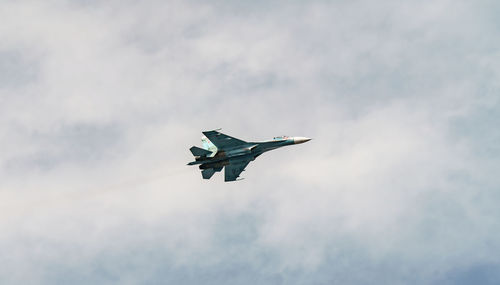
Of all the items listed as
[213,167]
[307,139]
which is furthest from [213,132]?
[307,139]

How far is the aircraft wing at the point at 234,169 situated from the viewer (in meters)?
122

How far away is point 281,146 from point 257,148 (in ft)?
14.5

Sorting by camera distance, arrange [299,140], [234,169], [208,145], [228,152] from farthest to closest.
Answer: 1. [208,145]
2. [234,169]
3. [299,140]
4. [228,152]

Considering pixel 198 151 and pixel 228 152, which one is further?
pixel 228 152

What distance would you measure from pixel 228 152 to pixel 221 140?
9.84 feet

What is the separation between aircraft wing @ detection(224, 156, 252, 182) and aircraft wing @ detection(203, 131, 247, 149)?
145 inches

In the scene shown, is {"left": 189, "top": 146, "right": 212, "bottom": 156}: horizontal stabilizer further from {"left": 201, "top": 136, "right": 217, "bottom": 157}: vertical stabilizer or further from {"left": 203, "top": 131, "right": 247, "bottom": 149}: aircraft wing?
{"left": 203, "top": 131, "right": 247, "bottom": 149}: aircraft wing

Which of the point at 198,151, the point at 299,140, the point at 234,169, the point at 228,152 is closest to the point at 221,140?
the point at 228,152

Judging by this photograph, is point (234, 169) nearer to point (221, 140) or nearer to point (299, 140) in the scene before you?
point (221, 140)

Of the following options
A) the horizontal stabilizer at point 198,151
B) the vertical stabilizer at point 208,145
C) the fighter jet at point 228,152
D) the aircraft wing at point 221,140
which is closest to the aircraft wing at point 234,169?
the fighter jet at point 228,152

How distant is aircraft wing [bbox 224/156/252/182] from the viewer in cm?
12200

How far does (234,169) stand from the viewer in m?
123

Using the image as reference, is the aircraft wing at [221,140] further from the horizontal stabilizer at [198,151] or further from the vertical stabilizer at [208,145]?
the horizontal stabilizer at [198,151]

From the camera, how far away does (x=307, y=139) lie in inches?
4833
